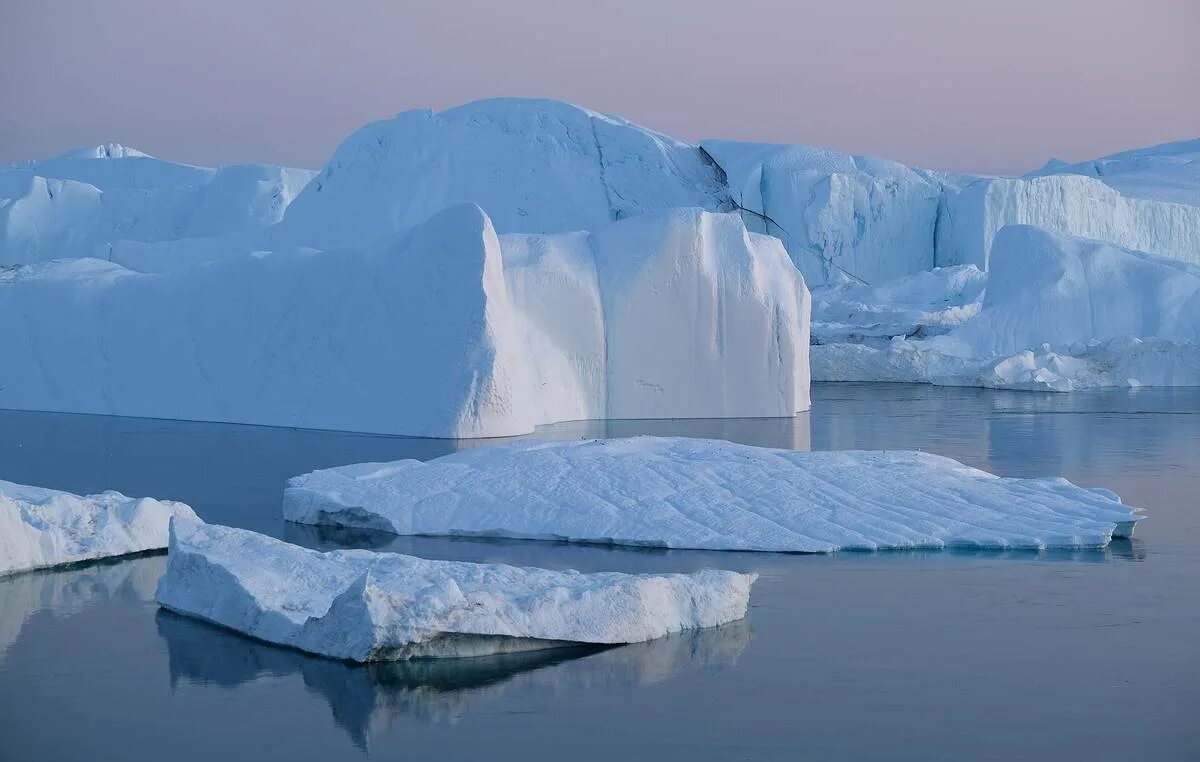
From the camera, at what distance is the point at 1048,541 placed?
7.36 m

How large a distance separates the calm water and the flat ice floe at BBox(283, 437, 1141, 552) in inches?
7.1

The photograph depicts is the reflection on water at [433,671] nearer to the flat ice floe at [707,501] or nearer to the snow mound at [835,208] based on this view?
the flat ice floe at [707,501]

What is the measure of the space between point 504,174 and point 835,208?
1136 cm

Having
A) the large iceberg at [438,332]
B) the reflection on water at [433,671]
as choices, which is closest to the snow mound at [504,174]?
the large iceberg at [438,332]

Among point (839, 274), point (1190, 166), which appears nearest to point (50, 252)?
point (839, 274)

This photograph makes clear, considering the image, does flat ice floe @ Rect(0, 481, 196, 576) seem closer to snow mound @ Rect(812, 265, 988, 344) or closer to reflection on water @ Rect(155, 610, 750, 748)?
reflection on water @ Rect(155, 610, 750, 748)

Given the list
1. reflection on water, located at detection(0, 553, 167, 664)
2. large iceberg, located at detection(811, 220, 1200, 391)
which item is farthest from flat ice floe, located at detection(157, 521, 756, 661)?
large iceberg, located at detection(811, 220, 1200, 391)

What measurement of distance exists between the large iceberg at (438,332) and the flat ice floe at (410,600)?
260 inches

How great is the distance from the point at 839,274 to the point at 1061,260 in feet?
26.1

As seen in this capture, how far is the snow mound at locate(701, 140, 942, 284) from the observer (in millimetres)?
33250

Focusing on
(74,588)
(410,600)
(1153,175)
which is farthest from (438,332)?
(1153,175)

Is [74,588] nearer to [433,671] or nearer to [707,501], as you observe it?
[433,671]

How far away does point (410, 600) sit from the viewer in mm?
5035

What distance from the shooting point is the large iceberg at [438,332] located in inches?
520
